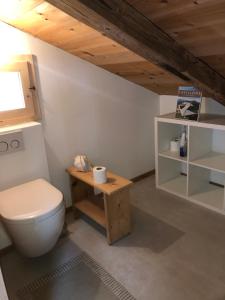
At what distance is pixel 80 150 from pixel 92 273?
107cm

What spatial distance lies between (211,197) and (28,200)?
5.46 feet

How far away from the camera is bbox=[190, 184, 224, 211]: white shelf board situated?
230 centimetres

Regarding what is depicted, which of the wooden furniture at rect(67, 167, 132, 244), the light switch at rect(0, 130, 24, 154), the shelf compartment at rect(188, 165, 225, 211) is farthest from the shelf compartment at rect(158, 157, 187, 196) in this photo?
the light switch at rect(0, 130, 24, 154)

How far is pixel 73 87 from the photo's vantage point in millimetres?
2197

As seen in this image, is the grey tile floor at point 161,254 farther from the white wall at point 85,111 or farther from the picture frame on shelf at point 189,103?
the picture frame on shelf at point 189,103

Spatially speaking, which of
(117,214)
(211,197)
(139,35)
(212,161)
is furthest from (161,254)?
(139,35)

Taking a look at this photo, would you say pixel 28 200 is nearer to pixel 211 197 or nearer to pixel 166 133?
pixel 166 133

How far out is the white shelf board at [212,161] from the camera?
7.28ft

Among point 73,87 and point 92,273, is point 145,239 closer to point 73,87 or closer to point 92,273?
point 92,273

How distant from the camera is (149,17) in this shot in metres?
1.32

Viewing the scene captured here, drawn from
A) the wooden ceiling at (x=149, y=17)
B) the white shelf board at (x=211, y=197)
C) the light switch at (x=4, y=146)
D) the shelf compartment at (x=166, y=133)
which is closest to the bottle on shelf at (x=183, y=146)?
the shelf compartment at (x=166, y=133)

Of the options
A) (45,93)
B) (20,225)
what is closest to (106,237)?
(20,225)

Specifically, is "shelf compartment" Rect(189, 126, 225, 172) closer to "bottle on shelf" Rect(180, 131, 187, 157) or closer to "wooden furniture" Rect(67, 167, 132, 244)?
"bottle on shelf" Rect(180, 131, 187, 157)

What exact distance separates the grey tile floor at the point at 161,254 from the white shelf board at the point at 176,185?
0.54ft
